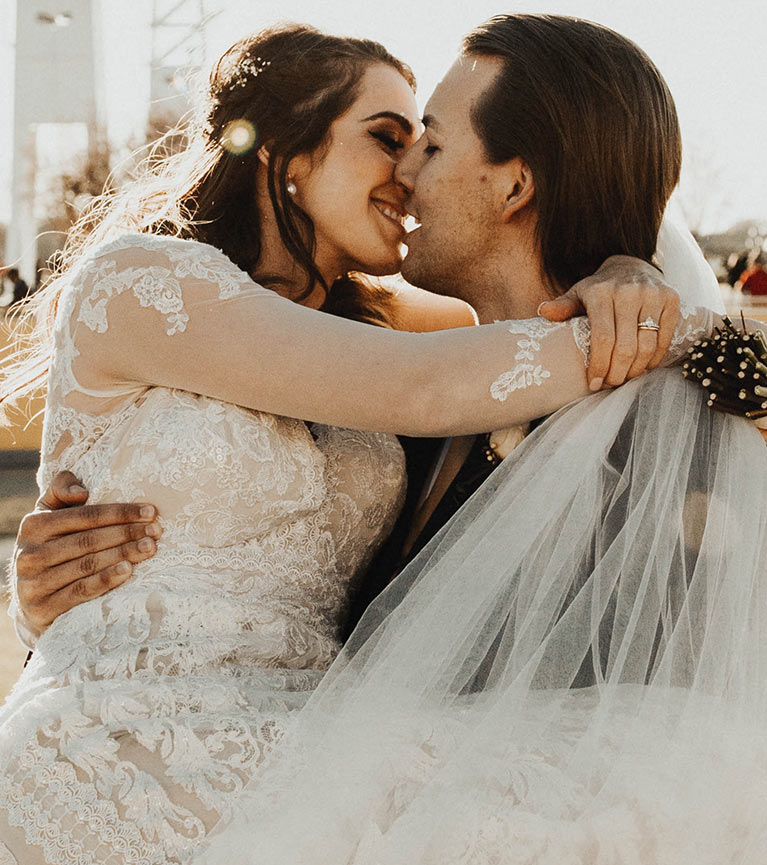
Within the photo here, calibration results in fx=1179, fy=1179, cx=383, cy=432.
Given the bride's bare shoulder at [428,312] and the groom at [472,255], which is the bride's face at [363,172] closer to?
the groom at [472,255]

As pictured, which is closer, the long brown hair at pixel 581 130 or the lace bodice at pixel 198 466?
the lace bodice at pixel 198 466

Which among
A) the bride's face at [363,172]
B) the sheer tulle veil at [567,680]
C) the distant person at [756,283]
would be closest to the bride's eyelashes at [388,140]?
the bride's face at [363,172]

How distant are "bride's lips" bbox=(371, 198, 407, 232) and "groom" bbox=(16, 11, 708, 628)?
0.11 meters

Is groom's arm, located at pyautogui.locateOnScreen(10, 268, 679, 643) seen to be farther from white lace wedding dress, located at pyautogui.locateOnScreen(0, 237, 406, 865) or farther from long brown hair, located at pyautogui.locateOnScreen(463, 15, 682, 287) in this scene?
long brown hair, located at pyautogui.locateOnScreen(463, 15, 682, 287)

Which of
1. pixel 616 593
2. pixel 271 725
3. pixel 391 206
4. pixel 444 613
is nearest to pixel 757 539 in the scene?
pixel 616 593

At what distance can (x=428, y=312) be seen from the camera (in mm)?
3998

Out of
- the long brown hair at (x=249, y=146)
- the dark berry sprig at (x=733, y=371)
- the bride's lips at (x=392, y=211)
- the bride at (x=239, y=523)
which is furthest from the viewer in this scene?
the bride's lips at (x=392, y=211)

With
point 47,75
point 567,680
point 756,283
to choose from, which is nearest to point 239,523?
point 567,680

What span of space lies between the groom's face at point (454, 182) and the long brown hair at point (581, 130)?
0.14ft

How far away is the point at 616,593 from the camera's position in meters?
2.41

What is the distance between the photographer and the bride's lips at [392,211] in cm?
347

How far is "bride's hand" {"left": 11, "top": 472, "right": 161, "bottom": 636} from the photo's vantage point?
268 centimetres

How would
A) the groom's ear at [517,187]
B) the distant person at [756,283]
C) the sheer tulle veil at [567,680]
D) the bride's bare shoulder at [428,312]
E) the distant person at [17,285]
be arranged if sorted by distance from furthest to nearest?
1. the distant person at [17,285]
2. the distant person at [756,283]
3. the bride's bare shoulder at [428,312]
4. the groom's ear at [517,187]
5. the sheer tulle veil at [567,680]

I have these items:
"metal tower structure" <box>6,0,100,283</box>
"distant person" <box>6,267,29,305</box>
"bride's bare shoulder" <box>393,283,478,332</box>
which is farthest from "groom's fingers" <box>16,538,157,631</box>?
"metal tower structure" <box>6,0,100,283</box>
